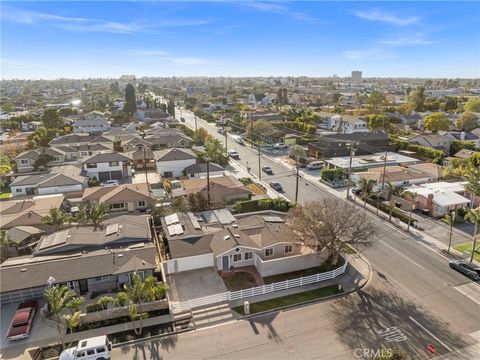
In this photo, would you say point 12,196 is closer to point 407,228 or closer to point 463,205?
point 407,228

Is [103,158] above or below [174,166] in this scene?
above

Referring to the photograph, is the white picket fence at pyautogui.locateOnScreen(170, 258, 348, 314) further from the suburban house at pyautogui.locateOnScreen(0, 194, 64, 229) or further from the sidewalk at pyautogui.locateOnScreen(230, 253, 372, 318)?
the suburban house at pyautogui.locateOnScreen(0, 194, 64, 229)

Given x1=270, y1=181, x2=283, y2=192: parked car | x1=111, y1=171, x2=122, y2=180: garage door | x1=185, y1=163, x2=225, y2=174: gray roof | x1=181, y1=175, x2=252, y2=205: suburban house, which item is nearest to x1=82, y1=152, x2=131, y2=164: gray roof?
x1=111, y1=171, x2=122, y2=180: garage door

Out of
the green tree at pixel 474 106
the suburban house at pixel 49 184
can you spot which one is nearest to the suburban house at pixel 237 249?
the suburban house at pixel 49 184

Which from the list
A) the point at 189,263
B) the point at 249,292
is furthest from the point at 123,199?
the point at 249,292

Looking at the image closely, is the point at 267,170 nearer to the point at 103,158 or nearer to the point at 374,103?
the point at 103,158

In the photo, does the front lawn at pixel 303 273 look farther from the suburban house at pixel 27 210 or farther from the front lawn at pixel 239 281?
the suburban house at pixel 27 210
